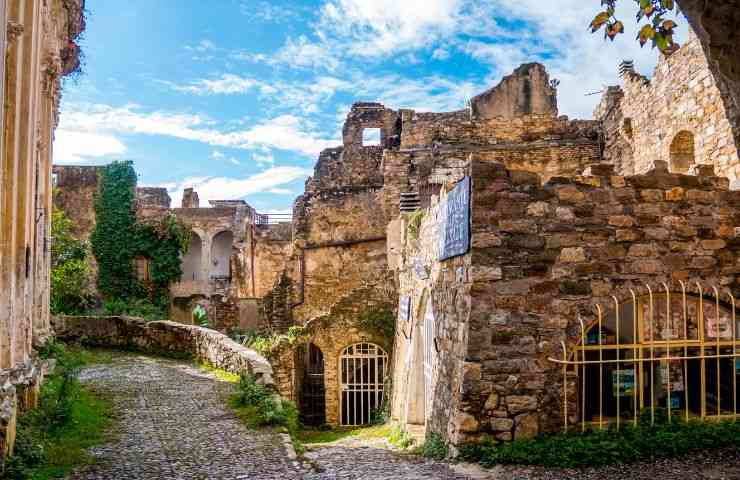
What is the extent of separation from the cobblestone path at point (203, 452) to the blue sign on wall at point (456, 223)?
8.22ft

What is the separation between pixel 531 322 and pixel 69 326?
15.3 meters

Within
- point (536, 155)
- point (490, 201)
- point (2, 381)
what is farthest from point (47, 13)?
point (536, 155)

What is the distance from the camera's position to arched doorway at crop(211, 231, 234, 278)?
36.0m

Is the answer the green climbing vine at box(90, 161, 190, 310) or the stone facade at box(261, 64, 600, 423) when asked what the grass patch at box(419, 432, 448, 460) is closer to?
the stone facade at box(261, 64, 600, 423)

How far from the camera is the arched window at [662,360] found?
708 cm

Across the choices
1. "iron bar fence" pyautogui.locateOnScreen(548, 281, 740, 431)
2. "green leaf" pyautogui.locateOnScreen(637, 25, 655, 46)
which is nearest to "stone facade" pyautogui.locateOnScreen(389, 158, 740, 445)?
"iron bar fence" pyautogui.locateOnScreen(548, 281, 740, 431)

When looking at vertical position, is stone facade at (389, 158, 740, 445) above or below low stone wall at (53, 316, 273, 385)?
above

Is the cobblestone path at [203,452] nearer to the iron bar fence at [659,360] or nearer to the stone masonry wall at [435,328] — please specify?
the stone masonry wall at [435,328]

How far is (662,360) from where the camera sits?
7109mm

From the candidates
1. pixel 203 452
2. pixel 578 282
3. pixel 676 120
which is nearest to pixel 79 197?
pixel 203 452

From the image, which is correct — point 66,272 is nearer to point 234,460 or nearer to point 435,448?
point 234,460

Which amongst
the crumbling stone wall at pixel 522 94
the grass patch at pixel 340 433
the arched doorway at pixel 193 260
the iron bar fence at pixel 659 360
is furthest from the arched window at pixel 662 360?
the arched doorway at pixel 193 260

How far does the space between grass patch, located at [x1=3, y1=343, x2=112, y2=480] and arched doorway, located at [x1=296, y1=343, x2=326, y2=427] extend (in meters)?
7.23

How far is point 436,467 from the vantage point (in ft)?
22.5
